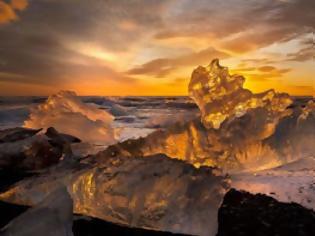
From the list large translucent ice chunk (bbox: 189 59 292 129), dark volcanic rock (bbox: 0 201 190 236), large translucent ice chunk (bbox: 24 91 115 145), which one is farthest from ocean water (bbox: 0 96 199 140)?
dark volcanic rock (bbox: 0 201 190 236)

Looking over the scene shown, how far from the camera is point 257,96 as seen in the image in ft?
13.8

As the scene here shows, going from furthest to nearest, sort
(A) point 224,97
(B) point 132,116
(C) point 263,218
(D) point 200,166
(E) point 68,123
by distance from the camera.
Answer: (B) point 132,116, (E) point 68,123, (A) point 224,97, (D) point 200,166, (C) point 263,218

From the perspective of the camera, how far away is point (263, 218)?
2.32 meters

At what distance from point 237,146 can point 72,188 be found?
1899 millimetres

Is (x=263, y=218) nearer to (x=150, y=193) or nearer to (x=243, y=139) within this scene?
(x=150, y=193)

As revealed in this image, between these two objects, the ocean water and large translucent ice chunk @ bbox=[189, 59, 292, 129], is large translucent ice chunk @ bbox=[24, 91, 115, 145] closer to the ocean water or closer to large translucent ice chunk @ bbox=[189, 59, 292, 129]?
the ocean water

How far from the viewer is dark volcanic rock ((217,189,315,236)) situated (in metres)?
2.11

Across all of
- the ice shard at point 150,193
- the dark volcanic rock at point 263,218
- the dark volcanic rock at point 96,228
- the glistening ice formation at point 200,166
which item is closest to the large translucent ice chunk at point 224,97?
the glistening ice formation at point 200,166

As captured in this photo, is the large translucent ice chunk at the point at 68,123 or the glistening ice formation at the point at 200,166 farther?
the large translucent ice chunk at the point at 68,123

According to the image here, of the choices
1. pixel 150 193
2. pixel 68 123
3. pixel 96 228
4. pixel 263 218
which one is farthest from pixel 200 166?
pixel 68 123

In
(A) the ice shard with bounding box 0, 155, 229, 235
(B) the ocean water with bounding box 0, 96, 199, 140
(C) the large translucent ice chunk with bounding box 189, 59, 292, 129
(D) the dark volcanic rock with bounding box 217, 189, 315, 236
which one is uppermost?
(C) the large translucent ice chunk with bounding box 189, 59, 292, 129

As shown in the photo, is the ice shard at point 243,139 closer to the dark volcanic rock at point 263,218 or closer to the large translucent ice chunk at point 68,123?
the dark volcanic rock at point 263,218

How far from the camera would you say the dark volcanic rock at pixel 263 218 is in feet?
6.91

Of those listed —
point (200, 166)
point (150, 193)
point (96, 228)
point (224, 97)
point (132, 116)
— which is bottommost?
point (132, 116)
